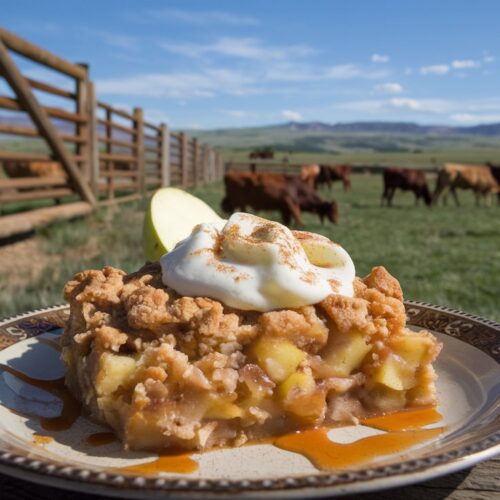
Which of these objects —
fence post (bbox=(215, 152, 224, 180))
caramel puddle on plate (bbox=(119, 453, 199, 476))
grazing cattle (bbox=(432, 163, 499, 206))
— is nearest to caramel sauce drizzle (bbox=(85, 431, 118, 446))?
caramel puddle on plate (bbox=(119, 453, 199, 476))

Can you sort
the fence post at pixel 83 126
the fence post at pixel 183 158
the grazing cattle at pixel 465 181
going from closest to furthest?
the fence post at pixel 83 126 < the grazing cattle at pixel 465 181 < the fence post at pixel 183 158

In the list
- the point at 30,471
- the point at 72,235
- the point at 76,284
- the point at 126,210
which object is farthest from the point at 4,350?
the point at 126,210

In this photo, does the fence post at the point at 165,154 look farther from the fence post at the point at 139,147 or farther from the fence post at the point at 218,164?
the fence post at the point at 218,164

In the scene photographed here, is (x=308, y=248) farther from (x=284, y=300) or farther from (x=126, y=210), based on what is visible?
(x=126, y=210)

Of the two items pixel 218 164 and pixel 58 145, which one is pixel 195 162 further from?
pixel 58 145

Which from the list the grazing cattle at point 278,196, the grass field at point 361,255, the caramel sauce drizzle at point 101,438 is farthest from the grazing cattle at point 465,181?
the caramel sauce drizzle at point 101,438

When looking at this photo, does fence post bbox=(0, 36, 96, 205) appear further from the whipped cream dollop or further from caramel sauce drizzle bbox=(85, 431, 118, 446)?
caramel sauce drizzle bbox=(85, 431, 118, 446)
